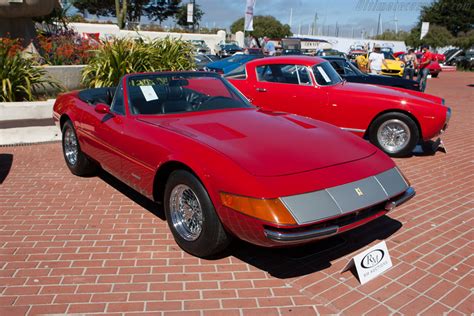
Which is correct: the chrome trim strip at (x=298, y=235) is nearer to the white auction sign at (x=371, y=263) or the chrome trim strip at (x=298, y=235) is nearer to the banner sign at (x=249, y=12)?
the white auction sign at (x=371, y=263)

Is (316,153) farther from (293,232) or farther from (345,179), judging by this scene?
(293,232)

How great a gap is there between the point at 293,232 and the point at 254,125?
54.3 inches

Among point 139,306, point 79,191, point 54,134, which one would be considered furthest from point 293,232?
point 54,134

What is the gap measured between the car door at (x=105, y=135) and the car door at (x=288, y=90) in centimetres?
366

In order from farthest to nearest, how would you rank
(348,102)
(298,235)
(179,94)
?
(348,102)
(179,94)
(298,235)

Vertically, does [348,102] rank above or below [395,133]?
above

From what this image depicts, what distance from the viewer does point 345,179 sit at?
3.18 meters

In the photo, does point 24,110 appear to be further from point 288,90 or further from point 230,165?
point 230,165

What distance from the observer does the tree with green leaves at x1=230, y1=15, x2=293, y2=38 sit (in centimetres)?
8760

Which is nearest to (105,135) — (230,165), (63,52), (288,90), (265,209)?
(230,165)

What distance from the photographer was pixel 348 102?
7.08 m

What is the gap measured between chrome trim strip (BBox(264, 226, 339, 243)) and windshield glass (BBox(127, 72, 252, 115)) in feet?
6.51

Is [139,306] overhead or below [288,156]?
below

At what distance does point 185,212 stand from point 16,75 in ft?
19.2
